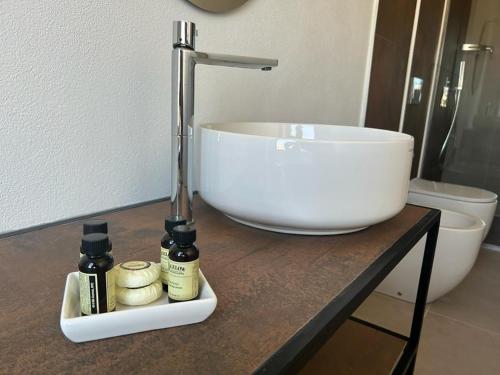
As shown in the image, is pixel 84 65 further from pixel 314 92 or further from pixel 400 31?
pixel 400 31

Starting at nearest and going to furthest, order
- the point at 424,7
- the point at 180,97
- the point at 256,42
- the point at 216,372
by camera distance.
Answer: the point at 216,372 < the point at 180,97 < the point at 256,42 < the point at 424,7

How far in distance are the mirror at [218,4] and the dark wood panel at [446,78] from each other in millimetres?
1989

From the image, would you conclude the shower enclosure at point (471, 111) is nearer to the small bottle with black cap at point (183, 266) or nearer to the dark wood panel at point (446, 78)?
the dark wood panel at point (446, 78)

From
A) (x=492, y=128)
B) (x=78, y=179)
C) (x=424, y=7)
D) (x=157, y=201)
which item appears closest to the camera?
(x=78, y=179)

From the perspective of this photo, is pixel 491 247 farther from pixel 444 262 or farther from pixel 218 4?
pixel 218 4

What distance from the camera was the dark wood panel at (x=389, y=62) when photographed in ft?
4.99

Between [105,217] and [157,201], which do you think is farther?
[157,201]

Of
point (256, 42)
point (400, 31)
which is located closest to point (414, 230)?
point (256, 42)

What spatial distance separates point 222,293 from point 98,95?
41 cm

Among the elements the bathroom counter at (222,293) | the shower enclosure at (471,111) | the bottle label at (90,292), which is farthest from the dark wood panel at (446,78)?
the bottle label at (90,292)

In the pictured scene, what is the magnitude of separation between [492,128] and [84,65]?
2643mm

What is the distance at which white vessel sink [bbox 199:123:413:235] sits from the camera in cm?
56

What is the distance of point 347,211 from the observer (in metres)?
0.58

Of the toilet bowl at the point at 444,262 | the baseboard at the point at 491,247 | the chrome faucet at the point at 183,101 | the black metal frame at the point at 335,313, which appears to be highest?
the chrome faucet at the point at 183,101
